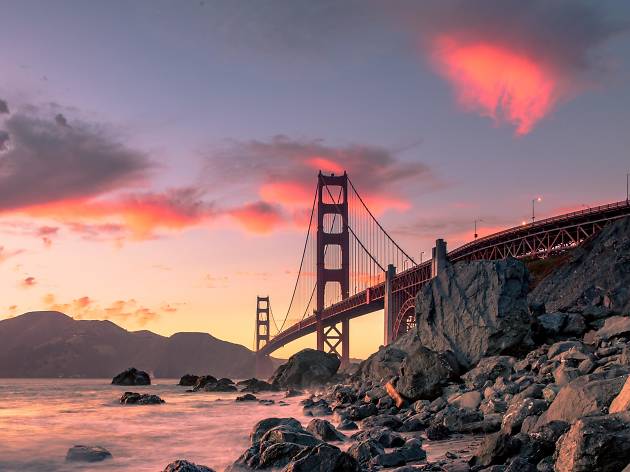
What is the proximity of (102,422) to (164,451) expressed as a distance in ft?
37.0

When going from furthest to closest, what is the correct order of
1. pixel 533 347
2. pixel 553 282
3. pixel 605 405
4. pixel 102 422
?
pixel 553 282
pixel 102 422
pixel 533 347
pixel 605 405

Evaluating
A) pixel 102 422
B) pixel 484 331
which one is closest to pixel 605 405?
pixel 484 331

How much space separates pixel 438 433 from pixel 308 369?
44908mm

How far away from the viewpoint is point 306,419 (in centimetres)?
2202

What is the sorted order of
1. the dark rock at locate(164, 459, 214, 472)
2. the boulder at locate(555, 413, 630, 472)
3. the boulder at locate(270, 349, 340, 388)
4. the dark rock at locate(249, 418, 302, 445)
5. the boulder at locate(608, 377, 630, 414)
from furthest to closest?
the boulder at locate(270, 349, 340, 388)
the dark rock at locate(249, 418, 302, 445)
the dark rock at locate(164, 459, 214, 472)
the boulder at locate(608, 377, 630, 414)
the boulder at locate(555, 413, 630, 472)

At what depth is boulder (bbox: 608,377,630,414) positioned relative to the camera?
338 inches

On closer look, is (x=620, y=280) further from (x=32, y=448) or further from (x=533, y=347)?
(x=32, y=448)

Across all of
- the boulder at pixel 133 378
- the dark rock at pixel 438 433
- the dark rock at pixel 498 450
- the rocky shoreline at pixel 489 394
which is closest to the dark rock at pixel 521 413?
the rocky shoreline at pixel 489 394

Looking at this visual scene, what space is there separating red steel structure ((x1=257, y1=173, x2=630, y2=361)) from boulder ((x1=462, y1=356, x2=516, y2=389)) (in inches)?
1105

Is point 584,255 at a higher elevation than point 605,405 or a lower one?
higher

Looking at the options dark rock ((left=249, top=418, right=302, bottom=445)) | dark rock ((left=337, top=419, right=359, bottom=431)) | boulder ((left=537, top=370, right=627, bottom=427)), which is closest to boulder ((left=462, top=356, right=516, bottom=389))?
dark rock ((left=337, top=419, right=359, bottom=431))

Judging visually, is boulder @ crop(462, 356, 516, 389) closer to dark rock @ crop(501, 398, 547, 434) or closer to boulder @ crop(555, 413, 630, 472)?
dark rock @ crop(501, 398, 547, 434)

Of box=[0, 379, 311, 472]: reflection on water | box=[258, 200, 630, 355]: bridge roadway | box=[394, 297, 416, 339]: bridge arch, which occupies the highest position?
box=[258, 200, 630, 355]: bridge roadway

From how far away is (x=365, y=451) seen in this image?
1066cm
